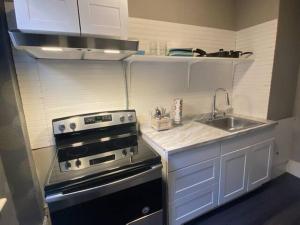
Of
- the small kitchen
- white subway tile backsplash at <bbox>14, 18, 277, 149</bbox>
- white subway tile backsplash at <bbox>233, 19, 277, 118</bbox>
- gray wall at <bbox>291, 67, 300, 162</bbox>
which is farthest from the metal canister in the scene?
gray wall at <bbox>291, 67, 300, 162</bbox>

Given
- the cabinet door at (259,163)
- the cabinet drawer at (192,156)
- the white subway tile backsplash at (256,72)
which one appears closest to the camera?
the cabinet drawer at (192,156)

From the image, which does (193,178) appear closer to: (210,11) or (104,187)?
(104,187)

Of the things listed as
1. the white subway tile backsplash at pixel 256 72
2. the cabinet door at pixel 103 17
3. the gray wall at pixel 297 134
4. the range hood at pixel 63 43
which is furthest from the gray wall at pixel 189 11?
the gray wall at pixel 297 134

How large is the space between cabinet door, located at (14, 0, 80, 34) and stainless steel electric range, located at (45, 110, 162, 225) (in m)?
0.72

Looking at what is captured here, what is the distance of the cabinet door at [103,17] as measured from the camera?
3.48ft

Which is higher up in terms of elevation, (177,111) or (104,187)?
(177,111)

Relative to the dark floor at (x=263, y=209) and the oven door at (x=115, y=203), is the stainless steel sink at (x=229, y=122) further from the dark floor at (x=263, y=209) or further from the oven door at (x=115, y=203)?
the oven door at (x=115, y=203)

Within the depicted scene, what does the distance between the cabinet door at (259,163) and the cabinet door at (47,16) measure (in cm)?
188

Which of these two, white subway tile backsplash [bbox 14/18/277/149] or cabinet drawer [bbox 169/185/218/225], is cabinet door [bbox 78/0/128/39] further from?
cabinet drawer [bbox 169/185/218/225]

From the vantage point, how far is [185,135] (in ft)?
5.07

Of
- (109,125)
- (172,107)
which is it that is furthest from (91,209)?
(172,107)

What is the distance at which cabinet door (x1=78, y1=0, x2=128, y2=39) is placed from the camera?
106cm

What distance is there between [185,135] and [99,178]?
828mm

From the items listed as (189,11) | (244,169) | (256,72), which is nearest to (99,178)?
(244,169)
